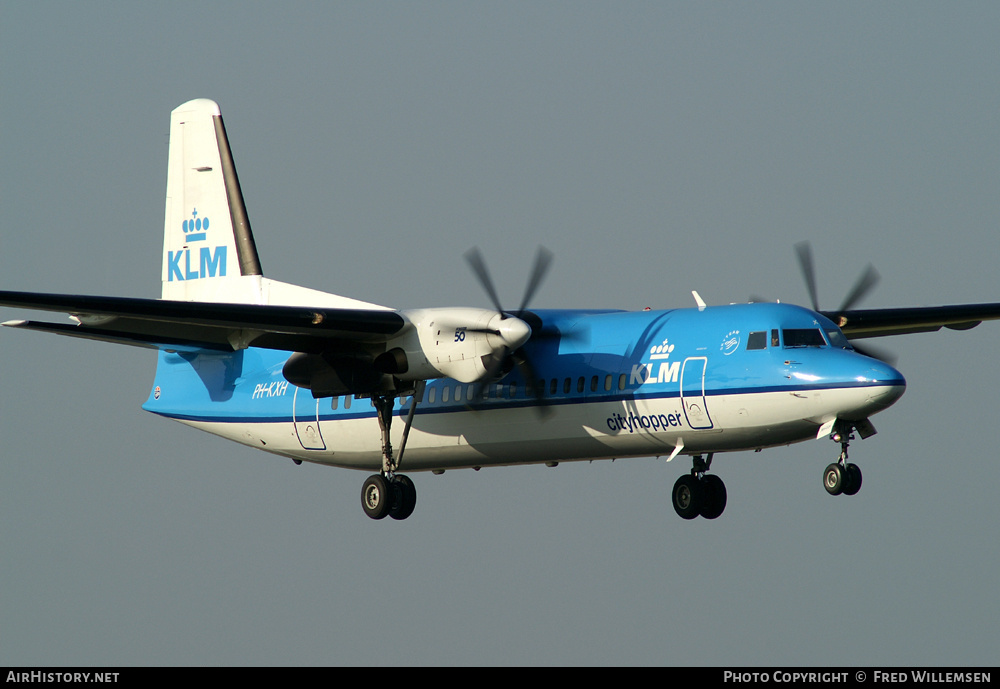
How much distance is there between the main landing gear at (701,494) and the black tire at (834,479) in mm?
3500

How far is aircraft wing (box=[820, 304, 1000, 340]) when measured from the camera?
25656 mm

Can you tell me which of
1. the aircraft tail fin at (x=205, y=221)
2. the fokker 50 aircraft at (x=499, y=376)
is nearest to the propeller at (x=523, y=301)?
the fokker 50 aircraft at (x=499, y=376)

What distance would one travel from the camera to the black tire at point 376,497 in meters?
24.5

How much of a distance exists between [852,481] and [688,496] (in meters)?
4.07

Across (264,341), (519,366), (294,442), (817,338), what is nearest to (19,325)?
(264,341)

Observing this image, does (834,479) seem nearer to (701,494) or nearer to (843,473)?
(843,473)

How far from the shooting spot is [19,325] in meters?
23.0

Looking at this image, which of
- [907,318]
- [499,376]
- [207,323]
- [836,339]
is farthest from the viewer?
[907,318]

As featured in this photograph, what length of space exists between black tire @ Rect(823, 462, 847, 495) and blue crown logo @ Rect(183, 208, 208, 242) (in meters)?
14.0

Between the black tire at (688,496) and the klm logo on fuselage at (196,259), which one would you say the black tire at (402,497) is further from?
the klm logo on fuselage at (196,259)

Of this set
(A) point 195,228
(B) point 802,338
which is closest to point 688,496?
(B) point 802,338

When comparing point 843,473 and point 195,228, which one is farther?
point 195,228

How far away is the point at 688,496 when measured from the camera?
24859 mm

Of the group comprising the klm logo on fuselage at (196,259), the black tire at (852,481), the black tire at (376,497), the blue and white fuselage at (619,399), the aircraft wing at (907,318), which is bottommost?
the black tire at (852,481)
